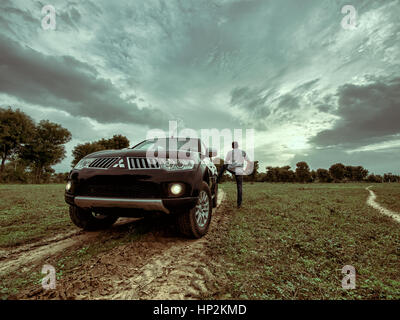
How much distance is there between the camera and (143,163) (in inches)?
117

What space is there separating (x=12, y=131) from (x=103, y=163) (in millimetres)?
37201

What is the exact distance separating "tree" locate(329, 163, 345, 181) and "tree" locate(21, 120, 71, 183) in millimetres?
85030

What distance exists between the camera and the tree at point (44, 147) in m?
33.4

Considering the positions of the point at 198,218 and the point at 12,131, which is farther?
the point at 12,131

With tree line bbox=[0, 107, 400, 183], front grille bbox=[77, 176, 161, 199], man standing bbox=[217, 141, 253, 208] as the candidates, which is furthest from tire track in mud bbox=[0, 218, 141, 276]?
tree line bbox=[0, 107, 400, 183]

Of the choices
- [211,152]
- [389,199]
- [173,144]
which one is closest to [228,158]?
[211,152]

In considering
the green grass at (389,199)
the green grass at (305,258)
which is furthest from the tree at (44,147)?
the green grass at (389,199)

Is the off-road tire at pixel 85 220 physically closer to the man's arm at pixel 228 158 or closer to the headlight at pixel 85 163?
the headlight at pixel 85 163

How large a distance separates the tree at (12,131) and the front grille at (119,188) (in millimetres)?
36059

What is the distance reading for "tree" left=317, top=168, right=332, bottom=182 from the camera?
240ft

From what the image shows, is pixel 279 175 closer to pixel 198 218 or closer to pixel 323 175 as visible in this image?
pixel 323 175

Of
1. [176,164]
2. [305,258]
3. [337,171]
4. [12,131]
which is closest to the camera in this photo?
[305,258]
